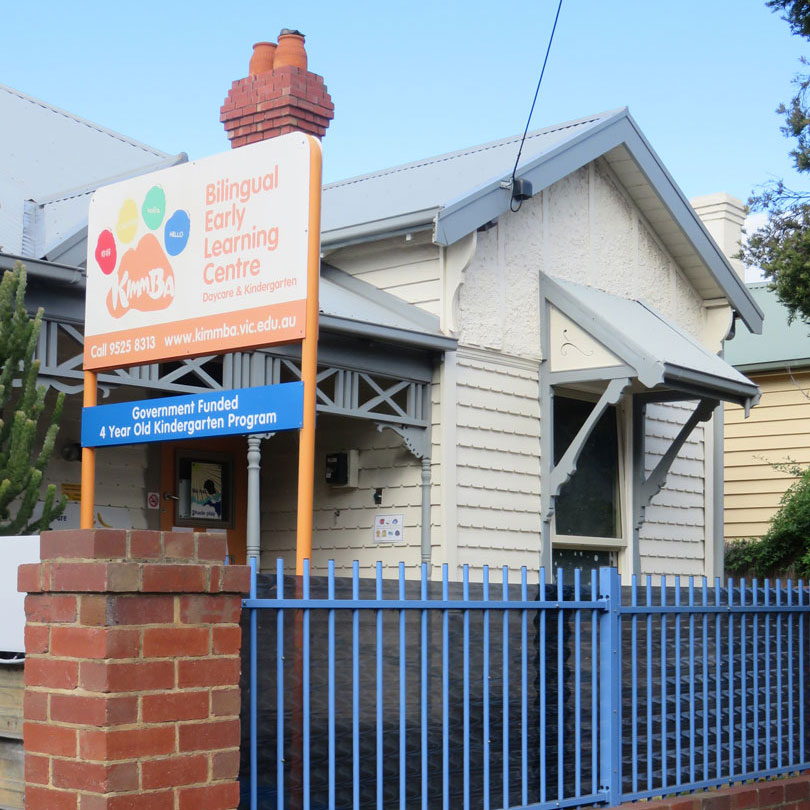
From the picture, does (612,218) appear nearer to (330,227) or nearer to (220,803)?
(330,227)

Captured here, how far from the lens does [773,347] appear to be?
1892cm

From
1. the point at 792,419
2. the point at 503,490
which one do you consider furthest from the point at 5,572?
the point at 792,419

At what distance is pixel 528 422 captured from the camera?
12539 millimetres

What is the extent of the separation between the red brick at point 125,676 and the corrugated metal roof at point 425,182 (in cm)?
742

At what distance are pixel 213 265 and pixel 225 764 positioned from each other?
2298mm

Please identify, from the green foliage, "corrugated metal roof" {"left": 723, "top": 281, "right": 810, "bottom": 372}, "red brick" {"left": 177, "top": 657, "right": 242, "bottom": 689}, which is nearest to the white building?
the green foliage

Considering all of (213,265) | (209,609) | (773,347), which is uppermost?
(773,347)

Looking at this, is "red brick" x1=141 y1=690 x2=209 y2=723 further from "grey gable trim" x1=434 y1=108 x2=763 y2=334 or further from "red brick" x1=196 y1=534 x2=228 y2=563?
"grey gable trim" x1=434 y1=108 x2=763 y2=334

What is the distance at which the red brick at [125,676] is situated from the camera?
414cm

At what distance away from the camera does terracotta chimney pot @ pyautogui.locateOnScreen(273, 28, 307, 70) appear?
517 inches

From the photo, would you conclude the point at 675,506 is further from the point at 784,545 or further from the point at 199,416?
the point at 199,416

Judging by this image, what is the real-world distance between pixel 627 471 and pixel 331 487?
3209 millimetres

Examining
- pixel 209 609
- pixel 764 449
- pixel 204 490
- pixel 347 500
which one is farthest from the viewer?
pixel 764 449

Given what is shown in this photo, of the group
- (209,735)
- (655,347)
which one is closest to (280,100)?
(655,347)
